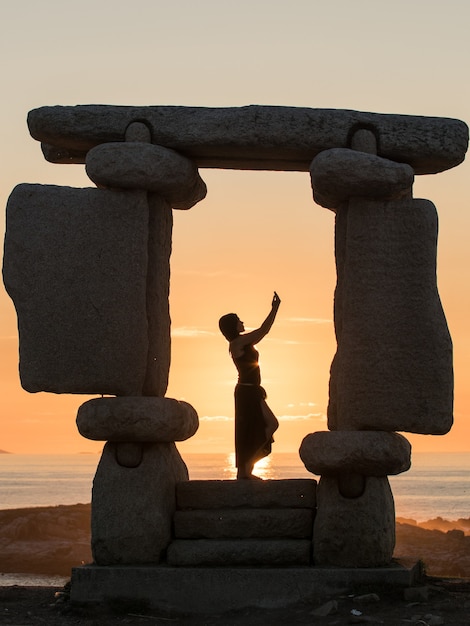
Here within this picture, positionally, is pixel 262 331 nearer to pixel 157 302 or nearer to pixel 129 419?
pixel 157 302

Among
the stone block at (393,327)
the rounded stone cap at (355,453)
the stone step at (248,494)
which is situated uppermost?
the stone block at (393,327)

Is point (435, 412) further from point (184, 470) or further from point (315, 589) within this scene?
point (184, 470)

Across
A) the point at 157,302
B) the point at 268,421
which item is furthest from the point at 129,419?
the point at 268,421

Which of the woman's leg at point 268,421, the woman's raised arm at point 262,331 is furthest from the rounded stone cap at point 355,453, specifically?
the woman's raised arm at point 262,331

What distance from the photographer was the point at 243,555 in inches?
377

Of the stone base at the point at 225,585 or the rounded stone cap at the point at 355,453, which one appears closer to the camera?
the stone base at the point at 225,585

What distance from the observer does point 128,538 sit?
9.64 metres

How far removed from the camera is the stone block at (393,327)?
955cm

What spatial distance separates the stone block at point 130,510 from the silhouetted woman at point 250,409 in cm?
99

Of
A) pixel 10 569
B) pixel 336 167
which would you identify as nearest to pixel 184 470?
pixel 336 167

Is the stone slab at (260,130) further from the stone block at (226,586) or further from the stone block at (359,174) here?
the stone block at (226,586)

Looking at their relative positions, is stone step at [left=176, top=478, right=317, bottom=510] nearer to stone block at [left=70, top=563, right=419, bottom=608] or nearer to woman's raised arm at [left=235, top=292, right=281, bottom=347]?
stone block at [left=70, top=563, right=419, bottom=608]

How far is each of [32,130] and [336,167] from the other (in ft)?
9.01

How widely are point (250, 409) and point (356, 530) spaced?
1.68m
